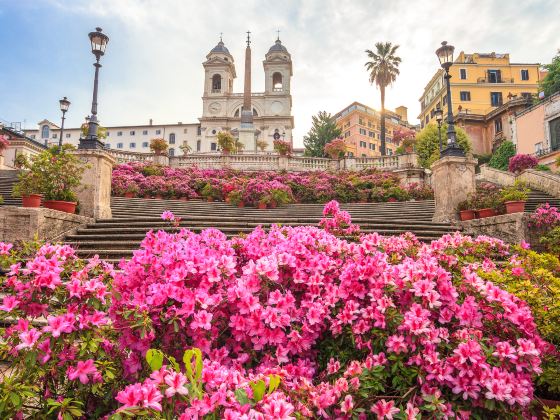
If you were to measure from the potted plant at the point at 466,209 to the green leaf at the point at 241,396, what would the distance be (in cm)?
927

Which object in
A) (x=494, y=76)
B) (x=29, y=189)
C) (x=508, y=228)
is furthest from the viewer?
(x=494, y=76)

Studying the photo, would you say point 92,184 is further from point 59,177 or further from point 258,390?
A: point 258,390

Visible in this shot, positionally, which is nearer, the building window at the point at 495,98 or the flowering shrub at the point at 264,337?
the flowering shrub at the point at 264,337

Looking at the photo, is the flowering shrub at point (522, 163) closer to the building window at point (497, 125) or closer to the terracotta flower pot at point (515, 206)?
the terracotta flower pot at point (515, 206)

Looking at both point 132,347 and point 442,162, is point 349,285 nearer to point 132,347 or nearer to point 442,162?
point 132,347

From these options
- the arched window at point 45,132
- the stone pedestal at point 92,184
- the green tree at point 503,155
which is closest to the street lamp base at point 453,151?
the stone pedestal at point 92,184

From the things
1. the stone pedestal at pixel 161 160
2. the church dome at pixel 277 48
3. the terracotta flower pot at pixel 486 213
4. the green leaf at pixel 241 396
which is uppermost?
the church dome at pixel 277 48

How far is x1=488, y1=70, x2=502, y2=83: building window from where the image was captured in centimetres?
5050

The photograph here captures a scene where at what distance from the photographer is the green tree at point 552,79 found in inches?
1565

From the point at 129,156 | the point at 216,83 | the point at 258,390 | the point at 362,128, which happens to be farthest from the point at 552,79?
the point at 216,83

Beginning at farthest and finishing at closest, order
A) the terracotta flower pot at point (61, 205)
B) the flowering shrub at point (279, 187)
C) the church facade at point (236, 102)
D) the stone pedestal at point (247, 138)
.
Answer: the church facade at point (236, 102) → the stone pedestal at point (247, 138) → the flowering shrub at point (279, 187) → the terracotta flower pot at point (61, 205)

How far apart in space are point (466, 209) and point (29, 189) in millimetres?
10648

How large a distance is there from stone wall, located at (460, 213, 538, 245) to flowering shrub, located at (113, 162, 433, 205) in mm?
8090

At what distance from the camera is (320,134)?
173 ft
